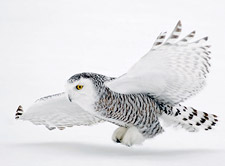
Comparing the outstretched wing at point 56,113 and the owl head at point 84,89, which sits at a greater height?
the outstretched wing at point 56,113

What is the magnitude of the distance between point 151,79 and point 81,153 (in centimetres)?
85

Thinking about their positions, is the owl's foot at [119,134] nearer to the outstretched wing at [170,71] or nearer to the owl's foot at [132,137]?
the owl's foot at [132,137]

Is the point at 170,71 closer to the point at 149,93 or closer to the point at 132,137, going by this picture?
the point at 149,93

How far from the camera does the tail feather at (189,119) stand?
3.84 m

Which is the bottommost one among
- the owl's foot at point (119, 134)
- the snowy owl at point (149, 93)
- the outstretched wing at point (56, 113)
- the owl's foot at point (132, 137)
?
the owl's foot at point (132, 137)

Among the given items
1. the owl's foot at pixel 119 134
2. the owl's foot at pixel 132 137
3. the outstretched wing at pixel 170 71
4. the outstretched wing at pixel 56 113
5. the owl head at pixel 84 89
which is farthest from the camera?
the outstretched wing at pixel 56 113

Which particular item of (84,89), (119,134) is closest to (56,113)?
(119,134)

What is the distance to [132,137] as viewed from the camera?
142 inches

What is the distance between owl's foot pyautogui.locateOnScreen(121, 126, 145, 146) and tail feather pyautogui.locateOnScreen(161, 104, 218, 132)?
32cm

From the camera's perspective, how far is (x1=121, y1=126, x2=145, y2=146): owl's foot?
11.9 ft

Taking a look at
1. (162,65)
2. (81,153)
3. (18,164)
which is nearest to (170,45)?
(162,65)

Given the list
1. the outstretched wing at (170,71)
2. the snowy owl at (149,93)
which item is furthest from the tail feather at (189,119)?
the outstretched wing at (170,71)

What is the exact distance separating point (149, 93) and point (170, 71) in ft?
1.19

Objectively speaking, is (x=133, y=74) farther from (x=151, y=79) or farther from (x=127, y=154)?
(x=127, y=154)
